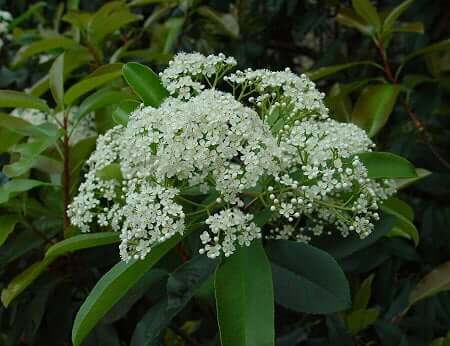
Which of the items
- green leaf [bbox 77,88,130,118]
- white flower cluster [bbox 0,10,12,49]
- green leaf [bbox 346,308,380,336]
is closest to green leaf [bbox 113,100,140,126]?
green leaf [bbox 77,88,130,118]

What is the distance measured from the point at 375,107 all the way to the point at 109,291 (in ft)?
3.59

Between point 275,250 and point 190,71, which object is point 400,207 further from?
point 190,71

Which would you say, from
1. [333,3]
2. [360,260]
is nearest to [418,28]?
[333,3]

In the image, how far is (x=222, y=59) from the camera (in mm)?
1458

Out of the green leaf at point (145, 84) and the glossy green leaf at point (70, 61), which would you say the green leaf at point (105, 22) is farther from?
the green leaf at point (145, 84)

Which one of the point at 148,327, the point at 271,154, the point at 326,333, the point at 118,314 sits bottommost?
the point at 326,333

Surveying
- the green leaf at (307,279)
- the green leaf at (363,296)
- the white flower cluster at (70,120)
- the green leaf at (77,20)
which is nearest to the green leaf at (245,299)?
the green leaf at (307,279)

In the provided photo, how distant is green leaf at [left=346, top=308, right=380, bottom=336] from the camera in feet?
6.15

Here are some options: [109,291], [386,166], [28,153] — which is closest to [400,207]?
[386,166]

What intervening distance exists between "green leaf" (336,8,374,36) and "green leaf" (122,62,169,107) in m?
0.95

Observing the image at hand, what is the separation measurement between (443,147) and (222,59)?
4.79 ft

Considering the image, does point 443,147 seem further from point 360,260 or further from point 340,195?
point 340,195

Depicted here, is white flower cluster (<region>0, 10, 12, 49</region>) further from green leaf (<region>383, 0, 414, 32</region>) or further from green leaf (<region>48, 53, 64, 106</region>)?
green leaf (<region>383, 0, 414, 32</region>)

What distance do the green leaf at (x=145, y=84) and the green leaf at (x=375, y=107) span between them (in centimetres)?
76
